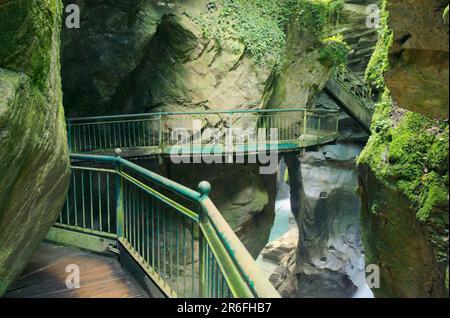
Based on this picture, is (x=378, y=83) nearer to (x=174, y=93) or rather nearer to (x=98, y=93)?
(x=174, y=93)

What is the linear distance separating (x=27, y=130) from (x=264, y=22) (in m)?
12.6

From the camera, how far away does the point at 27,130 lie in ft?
9.53

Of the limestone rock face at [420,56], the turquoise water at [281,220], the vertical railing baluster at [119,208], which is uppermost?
the limestone rock face at [420,56]

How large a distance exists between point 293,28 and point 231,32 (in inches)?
129

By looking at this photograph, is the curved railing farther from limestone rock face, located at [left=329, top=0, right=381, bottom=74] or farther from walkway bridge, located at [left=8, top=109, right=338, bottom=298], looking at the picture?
walkway bridge, located at [left=8, top=109, right=338, bottom=298]

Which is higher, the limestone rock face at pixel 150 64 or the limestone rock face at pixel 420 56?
the limestone rock face at pixel 150 64

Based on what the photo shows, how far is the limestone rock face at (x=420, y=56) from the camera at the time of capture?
8.93ft

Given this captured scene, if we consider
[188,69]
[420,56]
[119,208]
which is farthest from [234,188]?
[420,56]

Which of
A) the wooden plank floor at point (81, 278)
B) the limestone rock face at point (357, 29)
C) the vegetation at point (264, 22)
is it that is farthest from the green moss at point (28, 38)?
the limestone rock face at point (357, 29)

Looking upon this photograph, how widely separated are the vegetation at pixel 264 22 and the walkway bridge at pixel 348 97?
150 centimetres

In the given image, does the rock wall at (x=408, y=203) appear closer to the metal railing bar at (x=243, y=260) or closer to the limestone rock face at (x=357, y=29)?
the metal railing bar at (x=243, y=260)

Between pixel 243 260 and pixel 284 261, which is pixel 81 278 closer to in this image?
pixel 243 260
